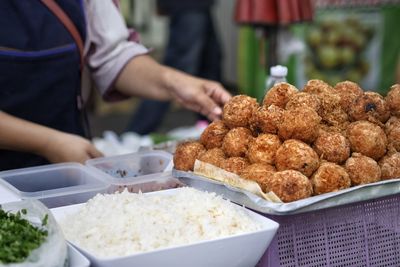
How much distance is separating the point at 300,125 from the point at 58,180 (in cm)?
81

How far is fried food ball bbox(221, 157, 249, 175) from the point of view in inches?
68.4

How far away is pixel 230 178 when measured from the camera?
171 cm

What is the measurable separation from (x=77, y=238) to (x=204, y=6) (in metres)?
4.62

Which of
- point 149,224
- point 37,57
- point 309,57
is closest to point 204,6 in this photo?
point 309,57

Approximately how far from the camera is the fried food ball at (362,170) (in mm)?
1700

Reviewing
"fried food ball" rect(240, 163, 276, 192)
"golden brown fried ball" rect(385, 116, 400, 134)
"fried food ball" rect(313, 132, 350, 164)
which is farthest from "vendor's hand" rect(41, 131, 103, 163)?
"golden brown fried ball" rect(385, 116, 400, 134)

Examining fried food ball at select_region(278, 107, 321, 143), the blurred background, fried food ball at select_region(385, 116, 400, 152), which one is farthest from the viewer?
the blurred background

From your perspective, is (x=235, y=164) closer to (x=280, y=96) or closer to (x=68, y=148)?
(x=280, y=96)

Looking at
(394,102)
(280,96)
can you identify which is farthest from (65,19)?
(394,102)

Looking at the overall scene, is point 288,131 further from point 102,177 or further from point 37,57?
point 37,57

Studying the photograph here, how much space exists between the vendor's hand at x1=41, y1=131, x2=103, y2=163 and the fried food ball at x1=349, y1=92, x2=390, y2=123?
87 centimetres

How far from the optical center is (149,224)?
1545 mm

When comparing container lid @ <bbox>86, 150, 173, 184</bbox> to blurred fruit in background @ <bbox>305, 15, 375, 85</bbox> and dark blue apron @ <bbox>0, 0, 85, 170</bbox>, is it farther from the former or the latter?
blurred fruit in background @ <bbox>305, 15, 375, 85</bbox>

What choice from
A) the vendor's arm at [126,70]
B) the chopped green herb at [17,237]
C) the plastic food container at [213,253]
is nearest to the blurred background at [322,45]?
the vendor's arm at [126,70]
